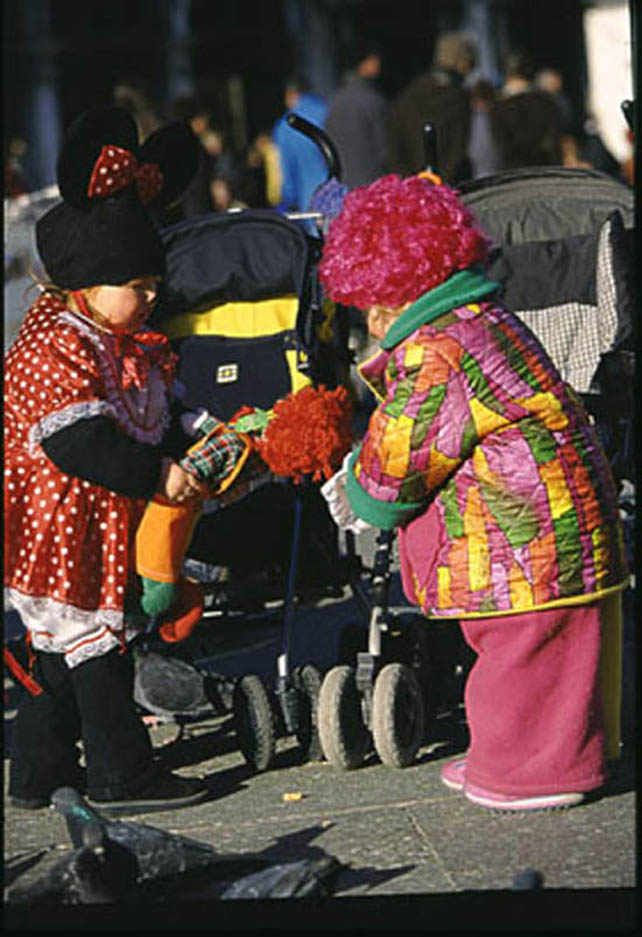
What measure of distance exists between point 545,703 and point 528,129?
6.30 m

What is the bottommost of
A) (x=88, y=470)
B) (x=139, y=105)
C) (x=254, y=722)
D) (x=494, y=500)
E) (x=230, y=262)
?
(x=254, y=722)

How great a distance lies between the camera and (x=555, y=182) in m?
6.27

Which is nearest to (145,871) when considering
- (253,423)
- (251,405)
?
(253,423)

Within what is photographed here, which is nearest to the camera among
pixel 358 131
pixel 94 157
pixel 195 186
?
pixel 94 157

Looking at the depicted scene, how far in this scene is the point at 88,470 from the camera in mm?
4531

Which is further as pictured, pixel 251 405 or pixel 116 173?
pixel 251 405

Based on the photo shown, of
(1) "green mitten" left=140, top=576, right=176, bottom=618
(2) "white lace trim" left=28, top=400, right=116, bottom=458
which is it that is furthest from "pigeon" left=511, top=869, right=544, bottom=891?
(2) "white lace trim" left=28, top=400, right=116, bottom=458

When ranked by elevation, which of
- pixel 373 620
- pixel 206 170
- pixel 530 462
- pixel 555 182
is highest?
pixel 206 170

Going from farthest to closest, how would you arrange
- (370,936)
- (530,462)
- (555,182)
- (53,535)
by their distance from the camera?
(555,182) → (53,535) → (530,462) → (370,936)

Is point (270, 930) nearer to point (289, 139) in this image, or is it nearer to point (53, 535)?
point (53, 535)

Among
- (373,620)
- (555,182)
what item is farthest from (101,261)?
(555,182)

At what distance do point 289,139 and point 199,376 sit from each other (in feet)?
20.9

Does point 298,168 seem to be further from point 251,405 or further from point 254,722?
point 254,722

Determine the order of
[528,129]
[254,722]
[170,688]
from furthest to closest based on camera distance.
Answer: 1. [528,129]
2. [170,688]
3. [254,722]
